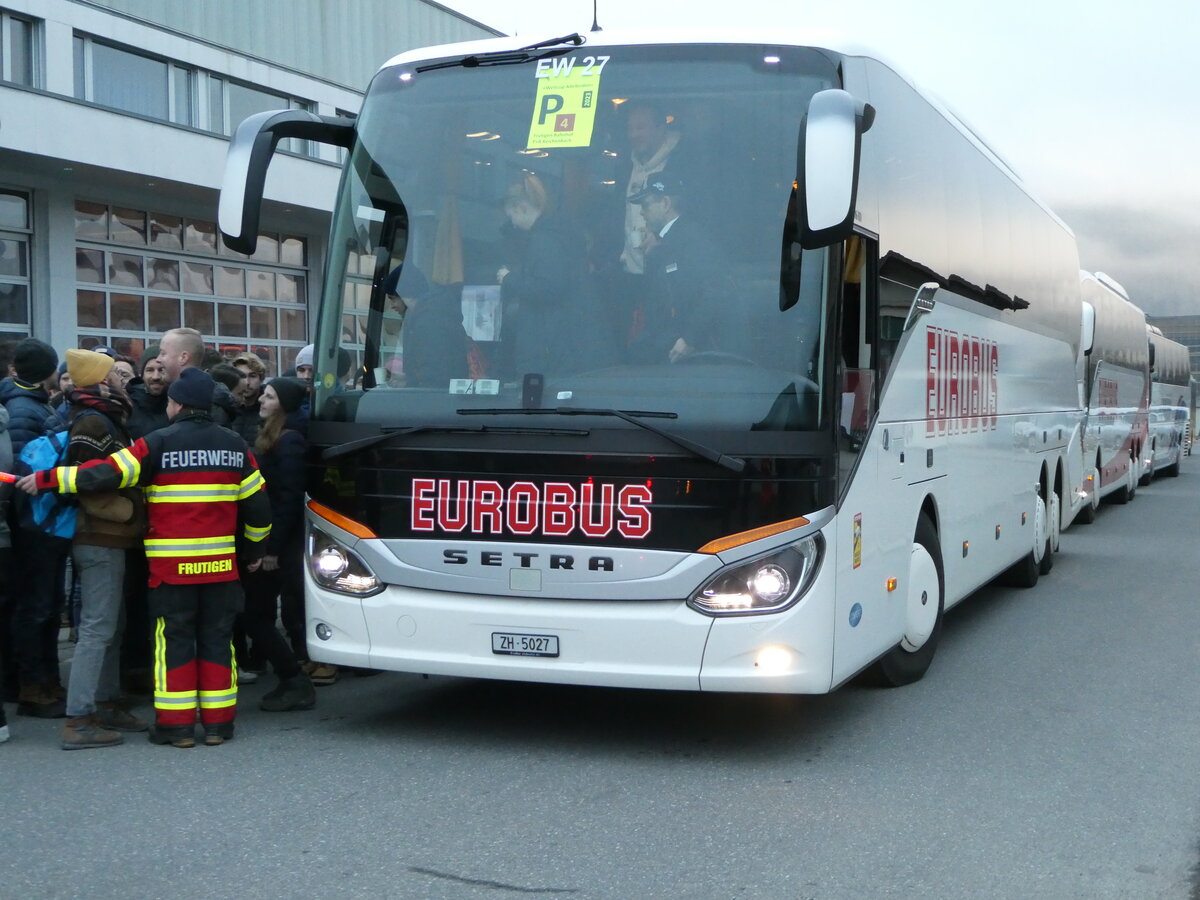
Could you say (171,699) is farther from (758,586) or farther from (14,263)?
(14,263)

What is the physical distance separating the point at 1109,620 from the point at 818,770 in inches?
206

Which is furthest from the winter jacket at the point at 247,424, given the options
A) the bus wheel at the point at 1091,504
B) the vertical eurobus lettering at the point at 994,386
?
the bus wheel at the point at 1091,504

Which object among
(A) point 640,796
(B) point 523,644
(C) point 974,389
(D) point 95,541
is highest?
(C) point 974,389

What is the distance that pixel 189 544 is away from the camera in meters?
6.30

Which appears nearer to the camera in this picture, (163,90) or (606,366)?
(606,366)

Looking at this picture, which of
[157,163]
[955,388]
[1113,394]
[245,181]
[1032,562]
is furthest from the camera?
[157,163]

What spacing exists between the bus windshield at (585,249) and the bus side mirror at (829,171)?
55 cm

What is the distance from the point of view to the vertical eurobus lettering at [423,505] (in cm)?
612

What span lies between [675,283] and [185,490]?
232 centimetres

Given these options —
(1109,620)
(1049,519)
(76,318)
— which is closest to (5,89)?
(76,318)

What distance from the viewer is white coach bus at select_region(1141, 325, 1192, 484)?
27.8 metres

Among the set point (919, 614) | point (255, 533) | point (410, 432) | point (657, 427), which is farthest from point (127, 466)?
point (919, 614)

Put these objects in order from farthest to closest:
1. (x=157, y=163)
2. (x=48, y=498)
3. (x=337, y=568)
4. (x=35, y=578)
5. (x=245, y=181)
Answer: (x=157, y=163) < (x=35, y=578) < (x=48, y=498) < (x=337, y=568) < (x=245, y=181)

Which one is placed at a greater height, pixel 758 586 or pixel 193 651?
pixel 758 586
